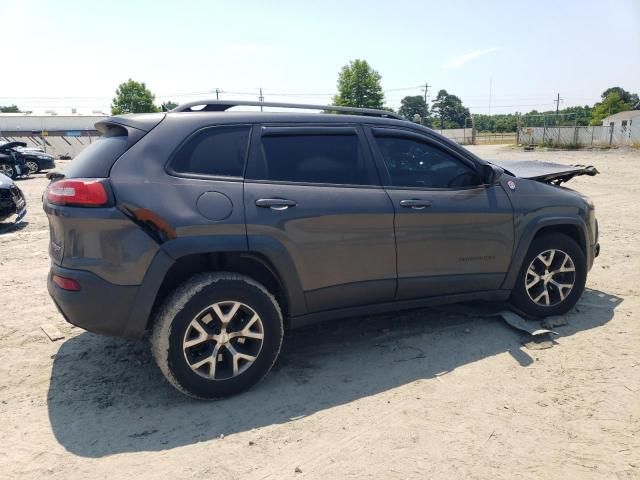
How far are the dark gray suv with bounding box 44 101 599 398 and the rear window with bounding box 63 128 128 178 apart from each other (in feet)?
0.04

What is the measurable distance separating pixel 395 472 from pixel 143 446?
1.39m

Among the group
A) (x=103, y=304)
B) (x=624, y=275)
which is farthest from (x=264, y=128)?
(x=624, y=275)

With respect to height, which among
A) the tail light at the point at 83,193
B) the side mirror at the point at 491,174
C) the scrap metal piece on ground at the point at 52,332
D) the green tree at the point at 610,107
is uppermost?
the green tree at the point at 610,107

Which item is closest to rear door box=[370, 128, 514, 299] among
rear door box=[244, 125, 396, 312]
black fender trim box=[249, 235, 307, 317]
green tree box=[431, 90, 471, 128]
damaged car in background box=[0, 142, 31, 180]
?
rear door box=[244, 125, 396, 312]

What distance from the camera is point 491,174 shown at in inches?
159

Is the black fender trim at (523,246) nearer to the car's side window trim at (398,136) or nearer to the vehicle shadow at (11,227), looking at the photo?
the car's side window trim at (398,136)

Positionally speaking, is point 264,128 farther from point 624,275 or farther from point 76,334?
point 624,275

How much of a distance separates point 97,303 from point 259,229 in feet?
3.51

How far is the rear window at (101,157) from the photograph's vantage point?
3.00 m

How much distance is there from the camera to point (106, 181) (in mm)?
2924

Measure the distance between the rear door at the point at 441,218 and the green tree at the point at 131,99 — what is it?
6480 cm

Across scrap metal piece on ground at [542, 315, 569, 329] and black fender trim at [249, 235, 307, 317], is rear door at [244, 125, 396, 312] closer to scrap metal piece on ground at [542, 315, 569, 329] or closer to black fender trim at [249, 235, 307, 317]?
black fender trim at [249, 235, 307, 317]

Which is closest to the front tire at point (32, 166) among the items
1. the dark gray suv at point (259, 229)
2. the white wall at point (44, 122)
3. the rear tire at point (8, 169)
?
the rear tire at point (8, 169)

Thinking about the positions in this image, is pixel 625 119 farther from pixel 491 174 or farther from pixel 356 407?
pixel 356 407
